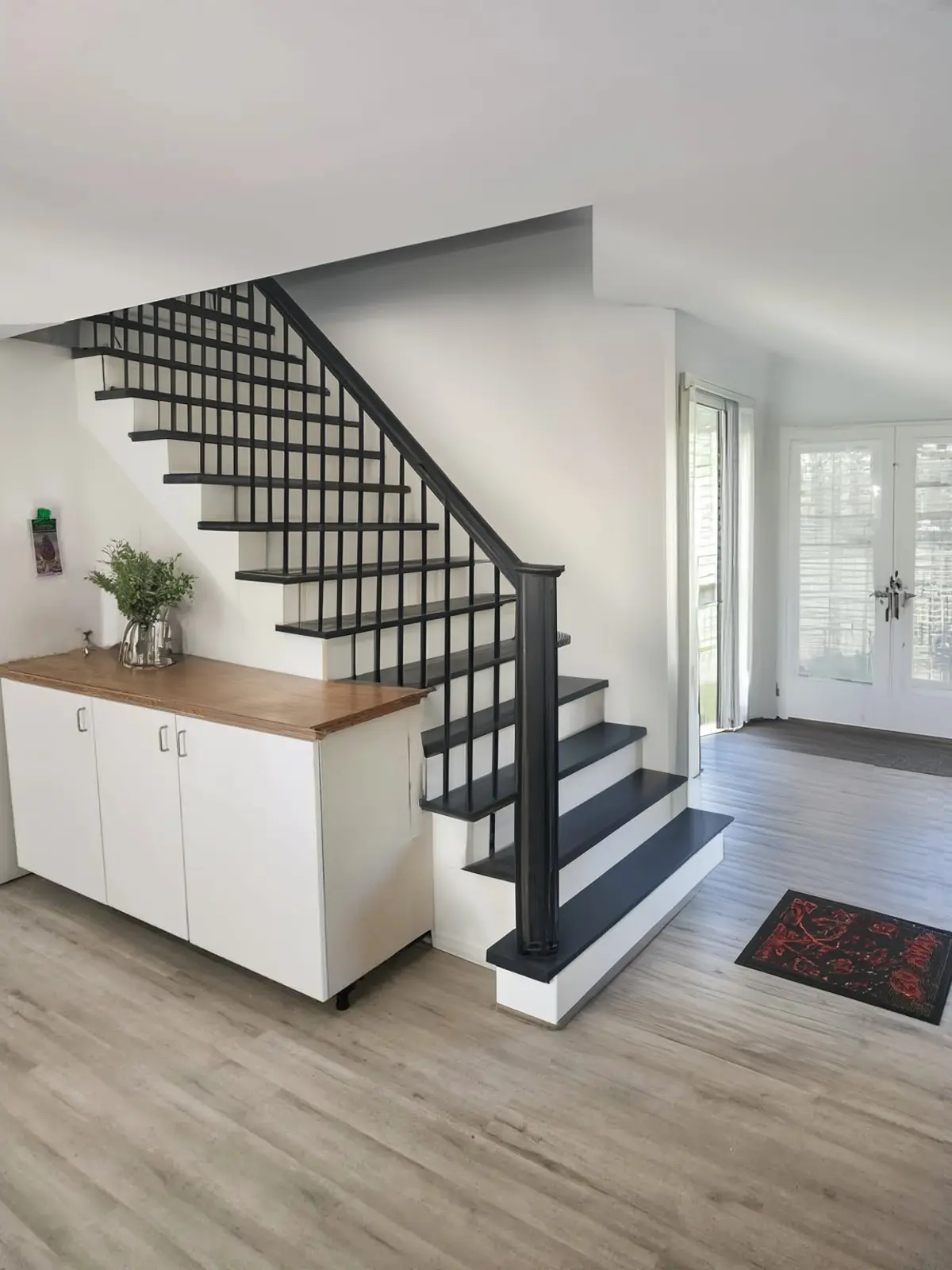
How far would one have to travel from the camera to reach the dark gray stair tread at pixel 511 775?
2801 mm

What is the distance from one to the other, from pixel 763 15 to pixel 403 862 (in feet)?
7.62

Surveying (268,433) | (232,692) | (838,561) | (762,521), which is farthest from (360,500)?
(838,561)

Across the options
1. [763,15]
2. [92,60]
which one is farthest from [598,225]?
[92,60]

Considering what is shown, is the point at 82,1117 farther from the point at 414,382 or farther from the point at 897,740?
the point at 897,740

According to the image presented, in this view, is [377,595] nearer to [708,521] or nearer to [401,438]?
[401,438]

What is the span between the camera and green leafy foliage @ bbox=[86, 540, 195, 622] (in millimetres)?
3242

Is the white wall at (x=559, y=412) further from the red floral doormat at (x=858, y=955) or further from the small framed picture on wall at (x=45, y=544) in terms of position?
the small framed picture on wall at (x=45, y=544)

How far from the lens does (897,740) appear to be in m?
5.36

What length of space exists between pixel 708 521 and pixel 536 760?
3003mm

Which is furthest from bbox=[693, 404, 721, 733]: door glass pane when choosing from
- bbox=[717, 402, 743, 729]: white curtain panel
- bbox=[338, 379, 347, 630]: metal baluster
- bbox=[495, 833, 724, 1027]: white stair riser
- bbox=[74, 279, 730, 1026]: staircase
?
bbox=[338, 379, 347, 630]: metal baluster

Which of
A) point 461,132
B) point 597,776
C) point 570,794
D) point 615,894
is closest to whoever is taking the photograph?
point 461,132

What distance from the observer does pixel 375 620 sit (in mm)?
3223

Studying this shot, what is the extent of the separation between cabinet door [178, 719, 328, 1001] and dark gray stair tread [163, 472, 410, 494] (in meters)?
A: 1.01

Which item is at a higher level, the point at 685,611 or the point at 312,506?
the point at 312,506
